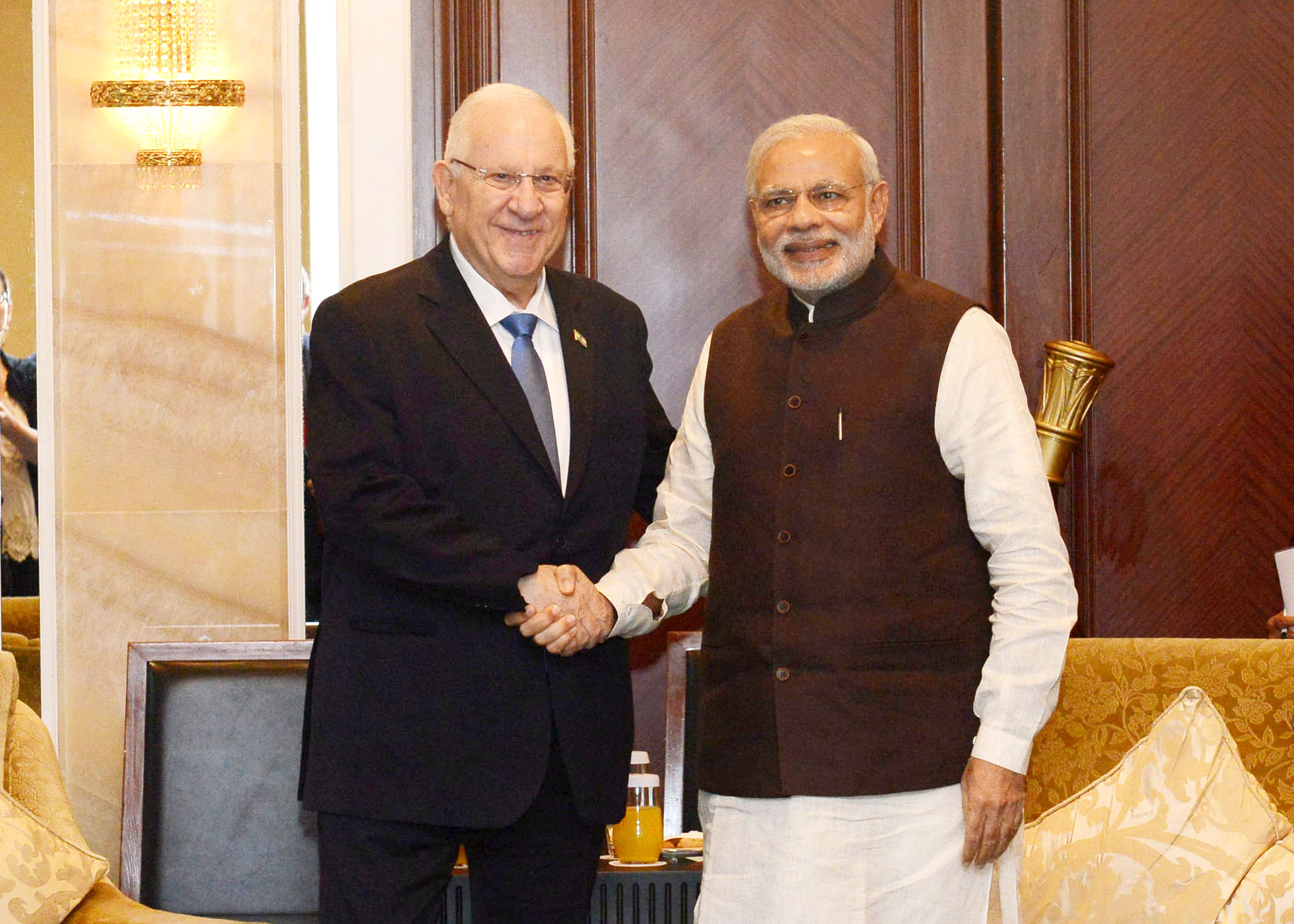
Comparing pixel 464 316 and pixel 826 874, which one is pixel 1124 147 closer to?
pixel 464 316

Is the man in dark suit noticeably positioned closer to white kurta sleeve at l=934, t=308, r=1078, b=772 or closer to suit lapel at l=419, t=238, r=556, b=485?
suit lapel at l=419, t=238, r=556, b=485

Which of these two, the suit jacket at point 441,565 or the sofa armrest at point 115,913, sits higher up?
the suit jacket at point 441,565

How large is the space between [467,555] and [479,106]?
72 centimetres

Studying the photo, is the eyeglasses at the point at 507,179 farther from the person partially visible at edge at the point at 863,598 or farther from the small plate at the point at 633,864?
the small plate at the point at 633,864

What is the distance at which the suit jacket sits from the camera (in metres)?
2.12

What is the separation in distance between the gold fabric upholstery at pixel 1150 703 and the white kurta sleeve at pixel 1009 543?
0.82 meters

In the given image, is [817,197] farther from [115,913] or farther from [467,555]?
[115,913]

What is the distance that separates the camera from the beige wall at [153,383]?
10.1ft

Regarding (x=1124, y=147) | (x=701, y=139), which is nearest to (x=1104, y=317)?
(x=1124, y=147)

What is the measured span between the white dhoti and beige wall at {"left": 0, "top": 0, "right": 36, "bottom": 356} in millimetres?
1990

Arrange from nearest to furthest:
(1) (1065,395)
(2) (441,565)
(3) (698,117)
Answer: (2) (441,565), (1) (1065,395), (3) (698,117)

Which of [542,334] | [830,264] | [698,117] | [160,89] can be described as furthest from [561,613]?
[160,89]

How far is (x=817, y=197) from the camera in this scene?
2.12 meters

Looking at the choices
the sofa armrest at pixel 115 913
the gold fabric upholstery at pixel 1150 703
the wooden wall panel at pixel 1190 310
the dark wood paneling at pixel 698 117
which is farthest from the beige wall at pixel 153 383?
the wooden wall panel at pixel 1190 310
